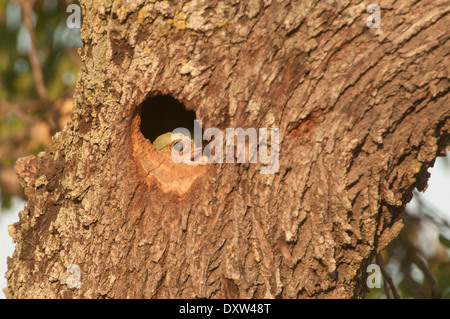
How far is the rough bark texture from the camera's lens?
143 centimetres

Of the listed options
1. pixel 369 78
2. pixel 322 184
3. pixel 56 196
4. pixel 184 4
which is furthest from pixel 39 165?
pixel 369 78

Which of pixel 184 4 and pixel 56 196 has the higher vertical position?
pixel 184 4

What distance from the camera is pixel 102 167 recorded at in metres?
1.52

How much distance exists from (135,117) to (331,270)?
792 millimetres

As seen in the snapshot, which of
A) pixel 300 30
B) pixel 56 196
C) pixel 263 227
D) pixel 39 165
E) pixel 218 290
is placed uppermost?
pixel 300 30

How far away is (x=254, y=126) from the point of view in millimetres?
1452

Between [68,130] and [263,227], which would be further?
[68,130]

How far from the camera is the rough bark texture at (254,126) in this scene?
4.69 ft

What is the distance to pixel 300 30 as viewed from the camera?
4.66 feet

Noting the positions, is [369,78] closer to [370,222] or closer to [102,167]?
[370,222]

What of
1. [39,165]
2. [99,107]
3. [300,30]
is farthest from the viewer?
[39,165]

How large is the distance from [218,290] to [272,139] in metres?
0.49

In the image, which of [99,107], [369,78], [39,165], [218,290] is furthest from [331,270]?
[39,165]

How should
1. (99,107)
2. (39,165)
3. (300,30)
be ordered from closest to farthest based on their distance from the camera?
(300,30), (99,107), (39,165)
